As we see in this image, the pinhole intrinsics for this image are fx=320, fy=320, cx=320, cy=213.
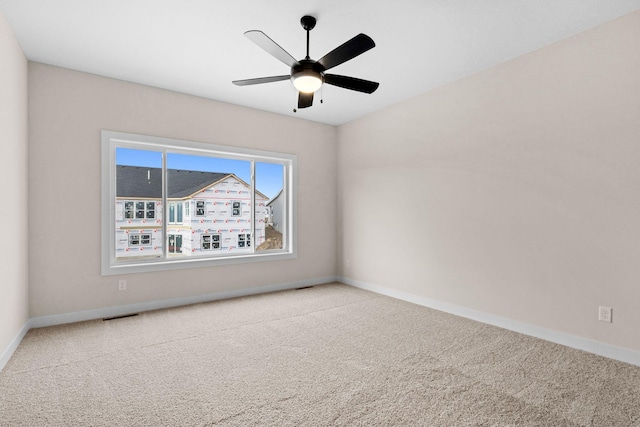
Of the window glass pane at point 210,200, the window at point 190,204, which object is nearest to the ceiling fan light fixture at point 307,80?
the window at point 190,204

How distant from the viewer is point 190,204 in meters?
4.25

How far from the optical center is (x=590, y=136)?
2.66 meters

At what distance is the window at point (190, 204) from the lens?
3691 mm

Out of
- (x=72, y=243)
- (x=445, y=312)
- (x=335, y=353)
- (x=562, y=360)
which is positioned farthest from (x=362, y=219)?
(x=72, y=243)

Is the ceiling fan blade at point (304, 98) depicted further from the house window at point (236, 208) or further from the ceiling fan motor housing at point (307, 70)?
Answer: the house window at point (236, 208)

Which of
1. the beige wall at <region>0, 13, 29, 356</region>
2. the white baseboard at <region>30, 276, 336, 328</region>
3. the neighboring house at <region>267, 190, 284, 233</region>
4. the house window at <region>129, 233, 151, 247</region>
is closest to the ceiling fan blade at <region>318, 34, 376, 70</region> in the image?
the beige wall at <region>0, 13, 29, 356</region>

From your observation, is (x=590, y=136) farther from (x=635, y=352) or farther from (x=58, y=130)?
(x=58, y=130)

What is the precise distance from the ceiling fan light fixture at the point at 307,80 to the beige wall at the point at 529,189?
6.45 feet

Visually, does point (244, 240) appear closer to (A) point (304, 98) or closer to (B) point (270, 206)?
(B) point (270, 206)

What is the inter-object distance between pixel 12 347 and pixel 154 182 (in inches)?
80.5

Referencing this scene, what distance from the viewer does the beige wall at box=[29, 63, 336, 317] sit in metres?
3.20

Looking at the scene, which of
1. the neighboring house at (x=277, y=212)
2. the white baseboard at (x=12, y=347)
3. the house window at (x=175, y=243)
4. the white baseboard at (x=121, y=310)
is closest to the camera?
the white baseboard at (x=12, y=347)

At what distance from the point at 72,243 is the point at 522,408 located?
13.5ft

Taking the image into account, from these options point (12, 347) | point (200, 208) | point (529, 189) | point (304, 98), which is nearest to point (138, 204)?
point (200, 208)
